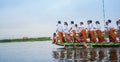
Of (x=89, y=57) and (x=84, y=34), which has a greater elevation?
(x=84, y=34)

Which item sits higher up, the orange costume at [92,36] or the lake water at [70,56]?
the orange costume at [92,36]

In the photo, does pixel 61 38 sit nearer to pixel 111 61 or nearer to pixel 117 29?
pixel 117 29

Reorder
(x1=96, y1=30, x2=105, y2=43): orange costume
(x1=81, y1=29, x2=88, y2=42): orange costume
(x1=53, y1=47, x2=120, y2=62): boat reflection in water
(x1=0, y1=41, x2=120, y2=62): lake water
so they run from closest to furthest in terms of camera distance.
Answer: (x1=53, y1=47, x2=120, y2=62): boat reflection in water < (x1=0, y1=41, x2=120, y2=62): lake water < (x1=81, y1=29, x2=88, y2=42): orange costume < (x1=96, y1=30, x2=105, y2=43): orange costume

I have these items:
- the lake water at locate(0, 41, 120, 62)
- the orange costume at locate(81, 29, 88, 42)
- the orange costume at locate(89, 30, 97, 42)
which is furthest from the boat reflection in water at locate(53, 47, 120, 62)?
the orange costume at locate(89, 30, 97, 42)

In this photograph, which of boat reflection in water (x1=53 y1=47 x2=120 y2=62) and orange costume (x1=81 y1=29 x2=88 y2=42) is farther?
orange costume (x1=81 y1=29 x2=88 y2=42)

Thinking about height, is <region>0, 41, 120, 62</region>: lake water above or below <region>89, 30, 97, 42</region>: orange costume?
below

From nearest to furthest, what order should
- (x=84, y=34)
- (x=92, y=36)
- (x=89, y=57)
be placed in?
(x=89, y=57) → (x=84, y=34) → (x=92, y=36)

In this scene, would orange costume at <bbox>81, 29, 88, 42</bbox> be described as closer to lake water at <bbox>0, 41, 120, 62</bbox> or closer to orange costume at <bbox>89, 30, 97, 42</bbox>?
orange costume at <bbox>89, 30, 97, 42</bbox>

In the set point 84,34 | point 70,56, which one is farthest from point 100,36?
point 70,56

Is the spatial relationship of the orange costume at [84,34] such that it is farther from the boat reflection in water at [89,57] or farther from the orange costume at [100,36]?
the boat reflection in water at [89,57]

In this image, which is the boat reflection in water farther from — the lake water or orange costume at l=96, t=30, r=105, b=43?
orange costume at l=96, t=30, r=105, b=43

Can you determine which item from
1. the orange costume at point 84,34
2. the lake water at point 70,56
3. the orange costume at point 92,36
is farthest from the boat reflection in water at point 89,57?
the orange costume at point 92,36

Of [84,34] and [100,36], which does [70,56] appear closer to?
[84,34]

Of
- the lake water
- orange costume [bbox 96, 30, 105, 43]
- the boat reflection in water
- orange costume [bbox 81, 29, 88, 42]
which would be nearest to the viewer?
the boat reflection in water
